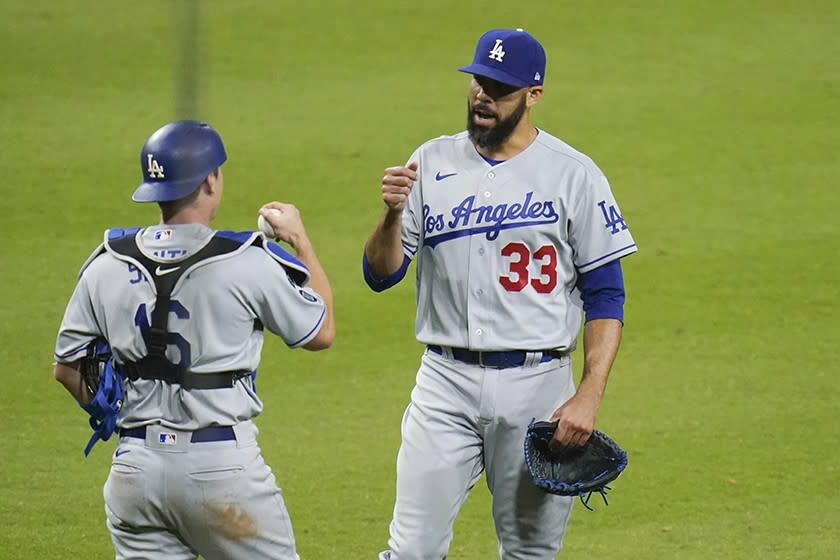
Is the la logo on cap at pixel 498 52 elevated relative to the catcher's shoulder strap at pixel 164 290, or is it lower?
elevated

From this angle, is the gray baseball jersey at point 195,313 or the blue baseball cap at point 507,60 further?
the blue baseball cap at point 507,60

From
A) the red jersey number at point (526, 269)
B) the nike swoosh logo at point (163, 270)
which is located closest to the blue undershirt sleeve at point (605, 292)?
the red jersey number at point (526, 269)

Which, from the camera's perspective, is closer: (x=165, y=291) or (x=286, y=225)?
(x=165, y=291)

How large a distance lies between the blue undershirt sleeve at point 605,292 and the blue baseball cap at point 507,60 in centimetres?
61

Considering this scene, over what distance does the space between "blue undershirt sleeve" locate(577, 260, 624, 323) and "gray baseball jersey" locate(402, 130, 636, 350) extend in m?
0.04

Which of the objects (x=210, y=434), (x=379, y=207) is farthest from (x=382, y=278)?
(x=379, y=207)

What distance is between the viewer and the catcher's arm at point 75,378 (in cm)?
385

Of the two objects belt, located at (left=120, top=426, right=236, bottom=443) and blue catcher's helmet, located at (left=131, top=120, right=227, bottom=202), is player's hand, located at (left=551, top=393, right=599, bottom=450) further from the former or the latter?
blue catcher's helmet, located at (left=131, top=120, right=227, bottom=202)

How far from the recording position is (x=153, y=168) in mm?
3689

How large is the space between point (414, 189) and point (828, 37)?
8932mm

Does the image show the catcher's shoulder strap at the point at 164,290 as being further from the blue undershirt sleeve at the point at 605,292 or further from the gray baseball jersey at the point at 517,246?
the blue undershirt sleeve at the point at 605,292

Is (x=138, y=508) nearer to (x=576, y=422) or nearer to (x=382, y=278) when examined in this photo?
(x=382, y=278)

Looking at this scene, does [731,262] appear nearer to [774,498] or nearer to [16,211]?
[774,498]

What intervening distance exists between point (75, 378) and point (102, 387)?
170 mm
